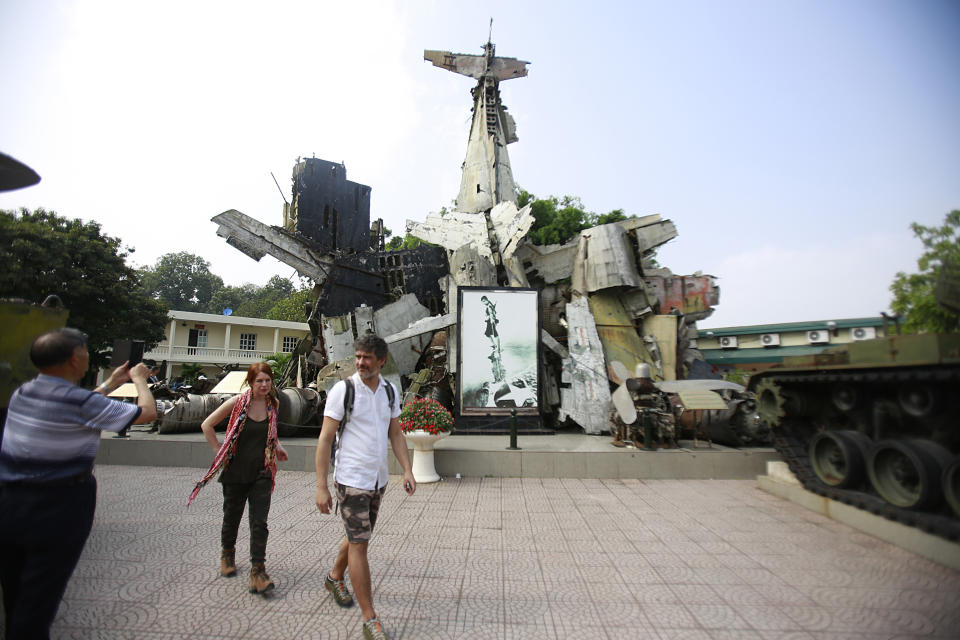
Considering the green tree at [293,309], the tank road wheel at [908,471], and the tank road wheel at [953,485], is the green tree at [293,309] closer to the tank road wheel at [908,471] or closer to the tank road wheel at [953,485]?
the tank road wheel at [908,471]

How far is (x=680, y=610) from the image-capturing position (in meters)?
3.28

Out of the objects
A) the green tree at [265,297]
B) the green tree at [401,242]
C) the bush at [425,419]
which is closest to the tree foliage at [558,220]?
the green tree at [401,242]

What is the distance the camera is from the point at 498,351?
11508mm

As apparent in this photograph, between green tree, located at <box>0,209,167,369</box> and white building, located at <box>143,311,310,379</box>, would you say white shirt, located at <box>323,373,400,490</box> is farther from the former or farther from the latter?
white building, located at <box>143,311,310,379</box>

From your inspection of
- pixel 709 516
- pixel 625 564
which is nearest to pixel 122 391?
pixel 625 564

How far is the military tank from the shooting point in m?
3.78

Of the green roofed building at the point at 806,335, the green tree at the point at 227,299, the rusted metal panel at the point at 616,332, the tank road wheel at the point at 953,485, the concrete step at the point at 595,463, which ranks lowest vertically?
the concrete step at the point at 595,463

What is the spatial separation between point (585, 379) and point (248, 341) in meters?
27.7

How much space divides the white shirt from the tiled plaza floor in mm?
980

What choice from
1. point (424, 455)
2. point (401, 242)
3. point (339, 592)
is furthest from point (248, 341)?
point (339, 592)

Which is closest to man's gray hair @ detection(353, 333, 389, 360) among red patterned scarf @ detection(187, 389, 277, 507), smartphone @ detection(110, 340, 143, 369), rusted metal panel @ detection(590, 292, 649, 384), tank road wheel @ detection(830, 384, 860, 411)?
red patterned scarf @ detection(187, 389, 277, 507)

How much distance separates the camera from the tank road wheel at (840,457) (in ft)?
17.0

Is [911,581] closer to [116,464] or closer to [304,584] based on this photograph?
[304,584]

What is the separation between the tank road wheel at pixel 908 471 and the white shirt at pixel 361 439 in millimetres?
4629
